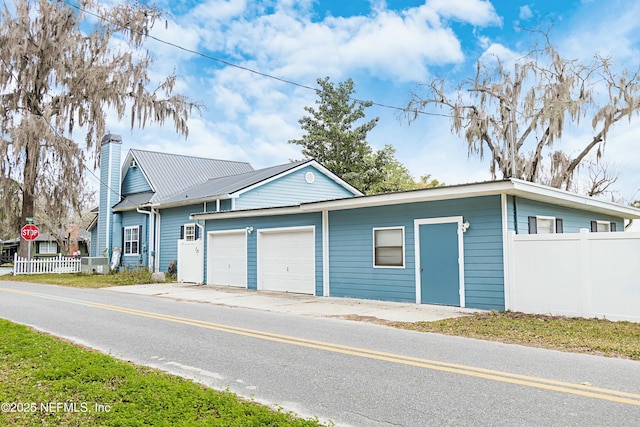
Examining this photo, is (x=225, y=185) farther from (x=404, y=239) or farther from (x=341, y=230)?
(x=404, y=239)

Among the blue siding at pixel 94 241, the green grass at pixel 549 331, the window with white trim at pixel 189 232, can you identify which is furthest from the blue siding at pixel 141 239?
the green grass at pixel 549 331

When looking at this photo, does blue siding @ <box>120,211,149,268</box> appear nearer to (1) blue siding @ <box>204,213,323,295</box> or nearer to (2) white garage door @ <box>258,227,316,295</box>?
(1) blue siding @ <box>204,213,323,295</box>

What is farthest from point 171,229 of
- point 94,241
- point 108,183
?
point 94,241

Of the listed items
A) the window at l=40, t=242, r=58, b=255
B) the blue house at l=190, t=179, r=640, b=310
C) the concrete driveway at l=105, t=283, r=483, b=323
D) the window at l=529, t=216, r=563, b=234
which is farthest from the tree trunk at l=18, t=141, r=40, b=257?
the window at l=40, t=242, r=58, b=255

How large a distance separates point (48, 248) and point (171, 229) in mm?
34066

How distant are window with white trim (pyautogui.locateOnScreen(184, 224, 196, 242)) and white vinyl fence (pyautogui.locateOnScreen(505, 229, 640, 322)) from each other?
46.2 feet

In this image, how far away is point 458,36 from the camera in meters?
20.9

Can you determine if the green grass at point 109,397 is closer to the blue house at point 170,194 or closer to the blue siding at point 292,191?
the blue house at point 170,194

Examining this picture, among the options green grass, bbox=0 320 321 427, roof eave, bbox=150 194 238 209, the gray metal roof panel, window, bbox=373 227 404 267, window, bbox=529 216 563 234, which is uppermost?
the gray metal roof panel

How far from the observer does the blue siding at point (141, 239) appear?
2369cm

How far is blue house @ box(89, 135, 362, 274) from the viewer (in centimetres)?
2091

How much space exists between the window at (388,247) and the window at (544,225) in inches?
124

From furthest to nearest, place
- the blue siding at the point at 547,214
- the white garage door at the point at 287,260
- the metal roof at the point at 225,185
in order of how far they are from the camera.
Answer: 1. the metal roof at the point at 225,185
2. the white garage door at the point at 287,260
3. the blue siding at the point at 547,214

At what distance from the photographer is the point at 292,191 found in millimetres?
22188
